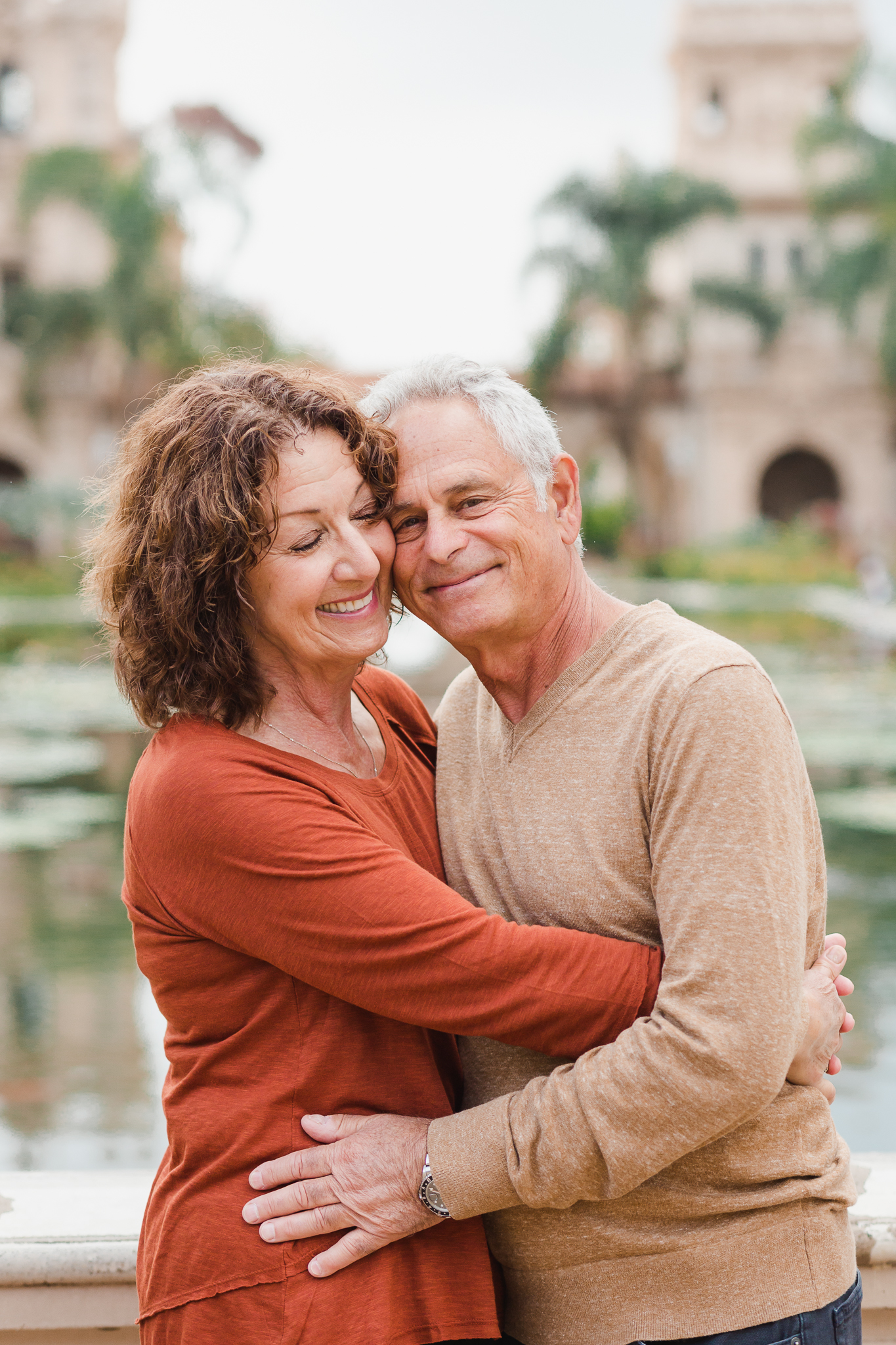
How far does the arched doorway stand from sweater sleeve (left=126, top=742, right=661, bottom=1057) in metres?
30.9

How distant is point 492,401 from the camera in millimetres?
1680

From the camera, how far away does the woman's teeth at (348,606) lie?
5.46 ft

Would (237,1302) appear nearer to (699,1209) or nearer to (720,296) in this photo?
(699,1209)

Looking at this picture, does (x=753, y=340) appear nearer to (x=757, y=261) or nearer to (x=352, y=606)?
(x=757, y=261)

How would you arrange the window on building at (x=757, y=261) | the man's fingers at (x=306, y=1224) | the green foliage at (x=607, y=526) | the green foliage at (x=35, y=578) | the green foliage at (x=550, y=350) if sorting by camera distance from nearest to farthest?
1. the man's fingers at (x=306, y=1224)
2. the green foliage at (x=35, y=578)
3. the green foliage at (x=550, y=350)
4. the green foliage at (x=607, y=526)
5. the window on building at (x=757, y=261)

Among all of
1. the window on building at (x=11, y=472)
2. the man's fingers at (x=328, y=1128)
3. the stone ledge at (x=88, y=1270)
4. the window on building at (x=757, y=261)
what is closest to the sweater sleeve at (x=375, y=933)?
the man's fingers at (x=328, y=1128)

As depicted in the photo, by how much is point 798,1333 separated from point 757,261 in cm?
3127

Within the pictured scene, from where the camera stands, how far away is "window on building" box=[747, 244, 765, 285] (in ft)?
98.8

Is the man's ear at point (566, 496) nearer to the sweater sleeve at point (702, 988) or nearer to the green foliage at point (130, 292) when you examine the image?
the sweater sleeve at point (702, 988)

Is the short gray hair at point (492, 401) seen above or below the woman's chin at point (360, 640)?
above

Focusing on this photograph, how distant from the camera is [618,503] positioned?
1111 inches

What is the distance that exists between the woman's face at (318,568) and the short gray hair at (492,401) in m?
0.15

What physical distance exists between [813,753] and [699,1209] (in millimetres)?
8366

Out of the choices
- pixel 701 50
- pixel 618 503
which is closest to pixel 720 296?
pixel 618 503
